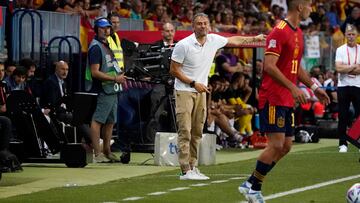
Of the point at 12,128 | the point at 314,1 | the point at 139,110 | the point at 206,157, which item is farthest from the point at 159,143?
the point at 314,1

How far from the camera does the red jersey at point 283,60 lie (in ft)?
45.0

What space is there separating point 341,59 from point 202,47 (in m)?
5.61

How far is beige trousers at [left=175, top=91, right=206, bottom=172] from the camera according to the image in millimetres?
17047

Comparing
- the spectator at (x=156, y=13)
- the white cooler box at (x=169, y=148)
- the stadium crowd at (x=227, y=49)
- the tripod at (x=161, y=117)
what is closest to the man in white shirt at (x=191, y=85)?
the white cooler box at (x=169, y=148)

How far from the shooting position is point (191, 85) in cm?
1681

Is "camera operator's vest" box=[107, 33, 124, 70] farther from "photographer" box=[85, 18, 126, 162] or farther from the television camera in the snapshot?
the television camera

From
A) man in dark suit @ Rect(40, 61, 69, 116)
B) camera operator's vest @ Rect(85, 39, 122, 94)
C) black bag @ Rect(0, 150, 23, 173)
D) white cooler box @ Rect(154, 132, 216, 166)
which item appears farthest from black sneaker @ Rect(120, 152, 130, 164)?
black bag @ Rect(0, 150, 23, 173)

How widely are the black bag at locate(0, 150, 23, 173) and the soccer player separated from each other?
4702mm

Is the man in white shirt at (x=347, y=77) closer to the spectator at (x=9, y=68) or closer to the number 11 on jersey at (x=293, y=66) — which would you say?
the spectator at (x=9, y=68)

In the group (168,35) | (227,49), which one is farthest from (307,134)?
(168,35)

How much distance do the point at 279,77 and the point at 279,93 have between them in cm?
26

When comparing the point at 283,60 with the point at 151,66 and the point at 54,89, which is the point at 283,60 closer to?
the point at 54,89

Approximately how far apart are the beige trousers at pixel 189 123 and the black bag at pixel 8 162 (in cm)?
234

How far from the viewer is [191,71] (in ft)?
56.7
